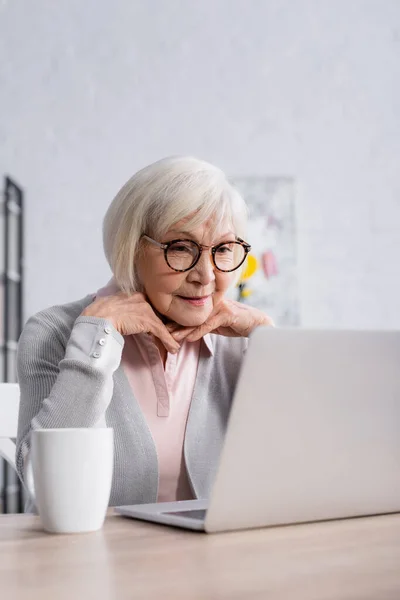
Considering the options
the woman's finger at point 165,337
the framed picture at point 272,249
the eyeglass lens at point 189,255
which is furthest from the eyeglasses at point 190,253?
the framed picture at point 272,249

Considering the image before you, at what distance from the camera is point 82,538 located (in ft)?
A: 2.41

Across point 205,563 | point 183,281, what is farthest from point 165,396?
point 205,563

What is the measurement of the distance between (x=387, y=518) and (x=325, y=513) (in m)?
0.08

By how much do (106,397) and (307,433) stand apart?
0.51 meters

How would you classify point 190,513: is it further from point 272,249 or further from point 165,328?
point 272,249

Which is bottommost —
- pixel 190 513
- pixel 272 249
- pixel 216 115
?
pixel 190 513

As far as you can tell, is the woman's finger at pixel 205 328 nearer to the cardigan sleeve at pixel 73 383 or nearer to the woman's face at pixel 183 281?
the woman's face at pixel 183 281

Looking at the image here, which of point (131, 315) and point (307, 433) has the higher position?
point (131, 315)

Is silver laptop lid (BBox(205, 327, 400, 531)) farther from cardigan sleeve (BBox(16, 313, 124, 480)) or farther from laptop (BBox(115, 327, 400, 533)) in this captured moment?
cardigan sleeve (BBox(16, 313, 124, 480))

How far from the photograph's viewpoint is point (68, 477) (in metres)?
0.77

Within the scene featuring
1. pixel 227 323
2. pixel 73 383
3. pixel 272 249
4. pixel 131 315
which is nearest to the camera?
pixel 73 383

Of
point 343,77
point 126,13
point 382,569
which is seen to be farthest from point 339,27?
point 382,569

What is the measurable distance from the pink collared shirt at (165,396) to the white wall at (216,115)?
2571mm

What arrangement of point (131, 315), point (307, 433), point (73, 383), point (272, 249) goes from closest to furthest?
point (307, 433), point (73, 383), point (131, 315), point (272, 249)
